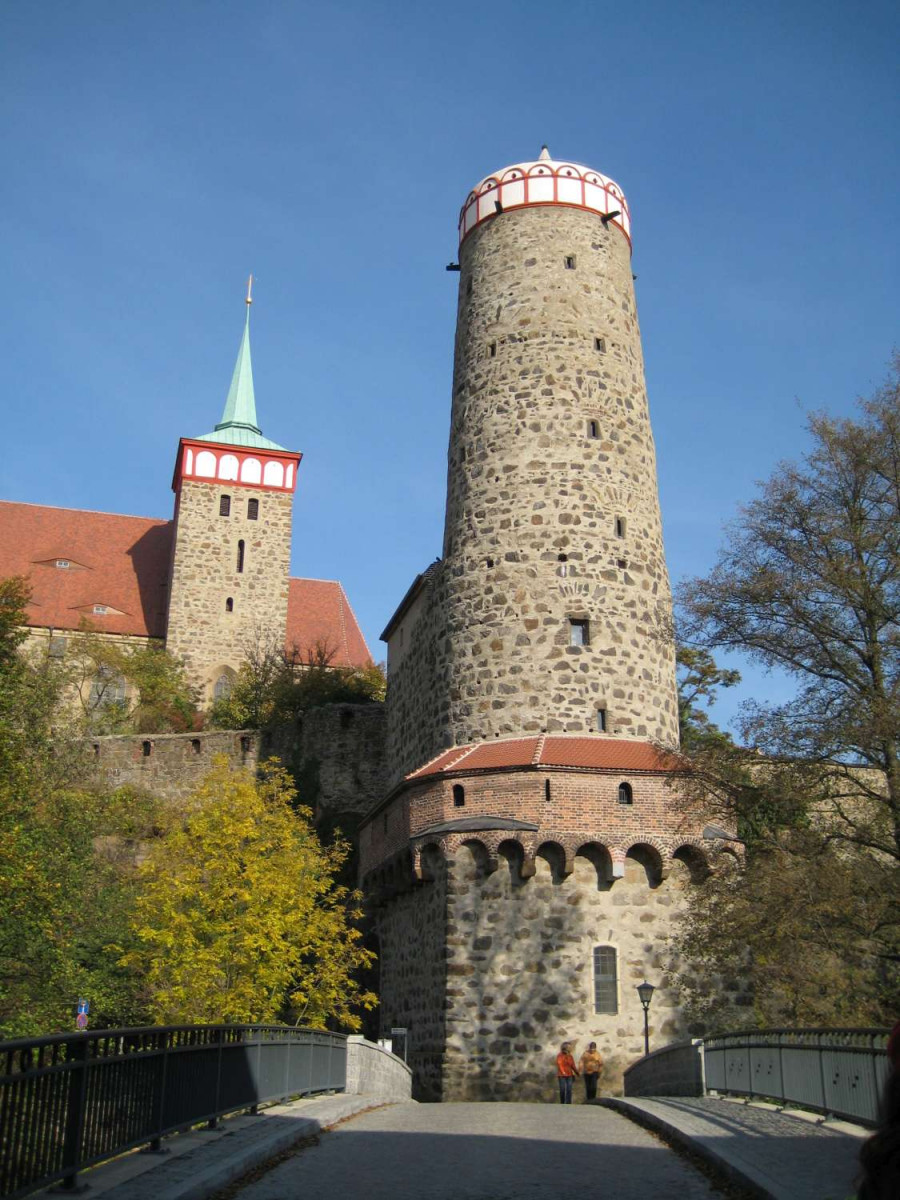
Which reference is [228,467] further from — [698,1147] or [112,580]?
[698,1147]

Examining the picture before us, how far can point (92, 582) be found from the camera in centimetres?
4734

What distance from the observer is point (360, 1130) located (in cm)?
1112

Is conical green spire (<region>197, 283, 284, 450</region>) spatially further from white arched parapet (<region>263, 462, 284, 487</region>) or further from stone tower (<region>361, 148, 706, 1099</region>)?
stone tower (<region>361, 148, 706, 1099</region>)

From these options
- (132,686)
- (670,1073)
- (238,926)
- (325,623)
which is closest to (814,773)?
(670,1073)

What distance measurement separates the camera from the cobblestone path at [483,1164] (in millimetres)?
7766

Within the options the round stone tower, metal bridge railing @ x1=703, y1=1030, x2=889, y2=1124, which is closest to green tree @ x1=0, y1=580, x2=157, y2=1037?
the round stone tower

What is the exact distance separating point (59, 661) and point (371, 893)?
70.7ft

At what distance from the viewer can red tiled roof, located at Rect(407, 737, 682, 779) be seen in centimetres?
1895

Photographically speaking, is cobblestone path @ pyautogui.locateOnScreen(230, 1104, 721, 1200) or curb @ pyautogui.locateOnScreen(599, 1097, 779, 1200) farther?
cobblestone path @ pyautogui.locateOnScreen(230, 1104, 721, 1200)

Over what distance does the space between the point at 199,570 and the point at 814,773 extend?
3454cm

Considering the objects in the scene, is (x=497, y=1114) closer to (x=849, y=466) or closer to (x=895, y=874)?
(x=895, y=874)

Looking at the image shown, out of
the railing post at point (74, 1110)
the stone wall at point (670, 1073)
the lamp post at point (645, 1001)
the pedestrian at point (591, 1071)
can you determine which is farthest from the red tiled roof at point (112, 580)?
the railing post at point (74, 1110)

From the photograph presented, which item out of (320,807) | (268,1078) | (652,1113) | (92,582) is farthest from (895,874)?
(92,582)

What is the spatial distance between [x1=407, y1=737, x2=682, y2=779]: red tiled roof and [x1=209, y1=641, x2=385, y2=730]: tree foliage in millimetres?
14326
